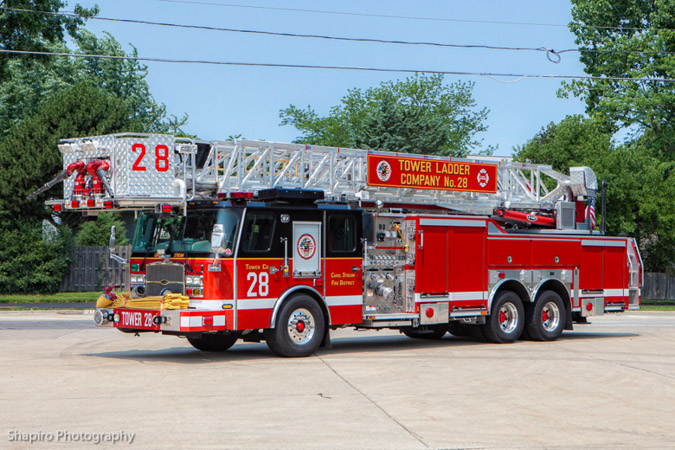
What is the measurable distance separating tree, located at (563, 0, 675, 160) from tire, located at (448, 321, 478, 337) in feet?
97.3

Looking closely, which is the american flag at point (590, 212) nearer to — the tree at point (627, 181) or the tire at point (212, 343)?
the tire at point (212, 343)

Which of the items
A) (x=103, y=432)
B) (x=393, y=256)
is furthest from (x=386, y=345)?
(x=103, y=432)

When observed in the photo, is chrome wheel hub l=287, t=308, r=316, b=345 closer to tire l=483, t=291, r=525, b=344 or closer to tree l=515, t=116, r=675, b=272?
tire l=483, t=291, r=525, b=344

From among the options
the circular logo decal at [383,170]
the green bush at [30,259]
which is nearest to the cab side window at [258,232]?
the circular logo decal at [383,170]

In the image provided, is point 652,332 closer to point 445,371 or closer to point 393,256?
point 393,256

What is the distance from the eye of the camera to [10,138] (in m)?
33.8

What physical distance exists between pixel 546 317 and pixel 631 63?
3302 cm

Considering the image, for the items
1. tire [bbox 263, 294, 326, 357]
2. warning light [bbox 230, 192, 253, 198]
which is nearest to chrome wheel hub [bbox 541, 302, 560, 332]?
tire [bbox 263, 294, 326, 357]

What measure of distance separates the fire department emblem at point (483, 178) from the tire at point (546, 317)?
243 centimetres

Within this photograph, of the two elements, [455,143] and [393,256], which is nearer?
[393,256]

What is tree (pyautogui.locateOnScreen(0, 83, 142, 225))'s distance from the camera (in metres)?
33.0

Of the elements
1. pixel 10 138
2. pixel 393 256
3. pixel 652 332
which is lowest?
pixel 652 332

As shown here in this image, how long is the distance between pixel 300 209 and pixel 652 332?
1052 centimetres

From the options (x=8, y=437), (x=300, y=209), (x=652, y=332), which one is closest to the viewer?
(x=8, y=437)
